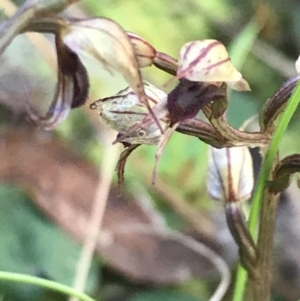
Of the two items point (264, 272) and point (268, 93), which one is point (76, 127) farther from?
point (264, 272)

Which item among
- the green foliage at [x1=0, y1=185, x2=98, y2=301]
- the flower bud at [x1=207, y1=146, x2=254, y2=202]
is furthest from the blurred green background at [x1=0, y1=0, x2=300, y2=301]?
the flower bud at [x1=207, y1=146, x2=254, y2=202]

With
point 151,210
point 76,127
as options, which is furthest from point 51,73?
point 151,210

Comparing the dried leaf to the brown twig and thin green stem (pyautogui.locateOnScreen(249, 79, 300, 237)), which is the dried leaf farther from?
thin green stem (pyautogui.locateOnScreen(249, 79, 300, 237))

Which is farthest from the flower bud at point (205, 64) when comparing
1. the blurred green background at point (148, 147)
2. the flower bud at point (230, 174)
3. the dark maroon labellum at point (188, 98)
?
the blurred green background at point (148, 147)

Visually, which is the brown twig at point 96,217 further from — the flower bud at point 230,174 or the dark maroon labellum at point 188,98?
the dark maroon labellum at point 188,98

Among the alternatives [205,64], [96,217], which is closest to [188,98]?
[205,64]

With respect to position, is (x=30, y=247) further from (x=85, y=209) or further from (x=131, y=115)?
(x=131, y=115)
